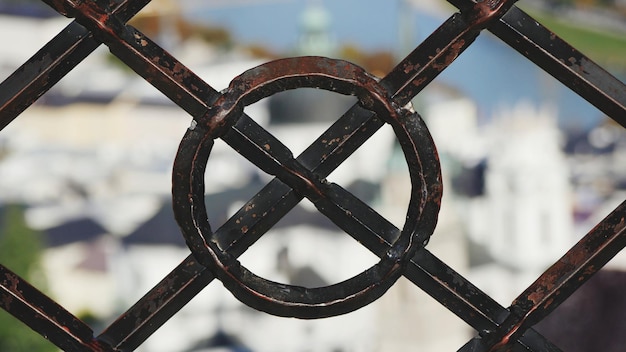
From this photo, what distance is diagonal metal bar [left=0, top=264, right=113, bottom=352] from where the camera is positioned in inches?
15.2

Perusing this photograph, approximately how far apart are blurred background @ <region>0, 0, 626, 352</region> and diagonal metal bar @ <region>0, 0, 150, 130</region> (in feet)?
35.9

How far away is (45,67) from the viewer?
0.39 metres

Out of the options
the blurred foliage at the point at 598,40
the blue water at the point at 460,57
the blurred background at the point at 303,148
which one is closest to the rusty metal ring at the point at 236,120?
the blurred background at the point at 303,148

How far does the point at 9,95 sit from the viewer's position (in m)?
0.39

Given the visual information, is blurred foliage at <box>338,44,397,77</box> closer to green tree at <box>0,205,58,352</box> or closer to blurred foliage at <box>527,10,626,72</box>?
blurred foliage at <box>527,10,626,72</box>

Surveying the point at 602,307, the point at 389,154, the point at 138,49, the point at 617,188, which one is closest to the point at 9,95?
the point at 138,49

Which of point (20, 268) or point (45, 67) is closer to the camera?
point (45, 67)

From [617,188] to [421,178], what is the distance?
13563 millimetres

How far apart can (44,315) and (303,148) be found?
527 inches

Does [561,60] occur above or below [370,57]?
below

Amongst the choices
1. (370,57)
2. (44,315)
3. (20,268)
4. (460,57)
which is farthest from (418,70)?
(460,57)

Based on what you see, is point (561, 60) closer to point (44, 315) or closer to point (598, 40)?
point (44, 315)

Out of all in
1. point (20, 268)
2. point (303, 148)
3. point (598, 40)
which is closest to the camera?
point (20, 268)

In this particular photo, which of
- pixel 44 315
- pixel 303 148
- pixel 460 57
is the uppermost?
pixel 460 57
